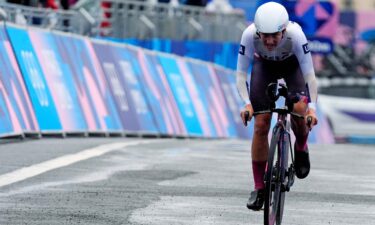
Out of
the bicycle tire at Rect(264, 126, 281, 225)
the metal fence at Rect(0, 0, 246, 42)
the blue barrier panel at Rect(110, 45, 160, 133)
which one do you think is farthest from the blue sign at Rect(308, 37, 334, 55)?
the bicycle tire at Rect(264, 126, 281, 225)

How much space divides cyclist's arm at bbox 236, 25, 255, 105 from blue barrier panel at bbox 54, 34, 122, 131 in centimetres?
947

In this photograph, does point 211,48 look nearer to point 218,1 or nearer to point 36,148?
point 218,1

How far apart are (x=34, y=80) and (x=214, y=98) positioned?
8868 mm

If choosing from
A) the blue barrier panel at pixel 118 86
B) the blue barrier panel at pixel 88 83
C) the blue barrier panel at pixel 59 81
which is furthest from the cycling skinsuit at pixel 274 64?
the blue barrier panel at pixel 118 86

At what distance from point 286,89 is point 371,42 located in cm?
4779

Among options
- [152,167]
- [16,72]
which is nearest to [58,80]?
[16,72]

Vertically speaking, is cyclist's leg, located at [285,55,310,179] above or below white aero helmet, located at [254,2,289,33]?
below

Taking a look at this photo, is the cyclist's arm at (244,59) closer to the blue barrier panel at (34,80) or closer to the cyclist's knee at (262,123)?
the cyclist's knee at (262,123)

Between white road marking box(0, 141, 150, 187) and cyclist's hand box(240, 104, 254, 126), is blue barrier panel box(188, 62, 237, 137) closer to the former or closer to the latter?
white road marking box(0, 141, 150, 187)

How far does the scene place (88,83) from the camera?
20547 millimetres

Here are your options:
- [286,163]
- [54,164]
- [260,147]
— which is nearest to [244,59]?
[260,147]

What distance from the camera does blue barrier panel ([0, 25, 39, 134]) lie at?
16609 millimetres

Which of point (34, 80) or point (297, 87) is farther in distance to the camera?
point (34, 80)

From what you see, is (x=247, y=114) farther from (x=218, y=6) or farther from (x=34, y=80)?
(x=218, y=6)
